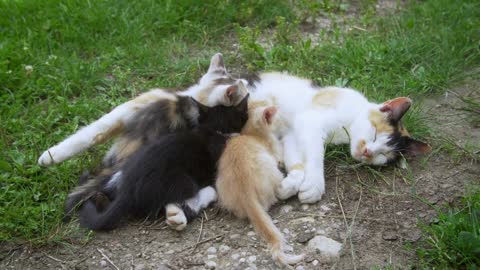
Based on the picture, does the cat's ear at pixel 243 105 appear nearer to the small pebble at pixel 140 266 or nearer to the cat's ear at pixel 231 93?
the cat's ear at pixel 231 93

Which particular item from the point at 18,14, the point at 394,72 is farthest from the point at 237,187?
→ the point at 18,14

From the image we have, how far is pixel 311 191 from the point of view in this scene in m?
3.40

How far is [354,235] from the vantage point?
318 centimetres

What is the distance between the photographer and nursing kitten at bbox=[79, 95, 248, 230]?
316 cm

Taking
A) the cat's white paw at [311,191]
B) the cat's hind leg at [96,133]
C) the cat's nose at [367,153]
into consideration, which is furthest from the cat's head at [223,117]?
the cat's nose at [367,153]

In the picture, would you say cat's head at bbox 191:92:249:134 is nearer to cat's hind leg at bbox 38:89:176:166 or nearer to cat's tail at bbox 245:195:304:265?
cat's hind leg at bbox 38:89:176:166

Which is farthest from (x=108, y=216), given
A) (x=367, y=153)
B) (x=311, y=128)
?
(x=367, y=153)

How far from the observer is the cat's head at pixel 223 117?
3688 millimetres

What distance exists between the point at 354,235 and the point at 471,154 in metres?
1.19

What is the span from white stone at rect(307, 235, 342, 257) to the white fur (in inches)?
13.1

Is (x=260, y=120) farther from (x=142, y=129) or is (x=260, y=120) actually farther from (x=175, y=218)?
(x=175, y=218)

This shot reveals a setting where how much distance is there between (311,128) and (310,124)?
0.05 metres

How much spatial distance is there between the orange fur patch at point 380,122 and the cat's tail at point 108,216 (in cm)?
174

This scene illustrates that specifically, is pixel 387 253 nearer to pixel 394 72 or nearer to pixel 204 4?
pixel 394 72
